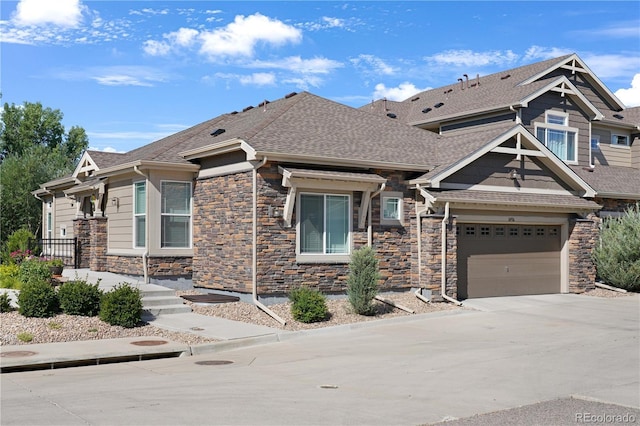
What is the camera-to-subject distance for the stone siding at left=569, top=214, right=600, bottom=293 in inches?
852

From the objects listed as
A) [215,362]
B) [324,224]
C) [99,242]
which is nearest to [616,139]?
[324,224]

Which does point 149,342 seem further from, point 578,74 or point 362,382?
point 578,74

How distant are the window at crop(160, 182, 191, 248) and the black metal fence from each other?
4823 millimetres

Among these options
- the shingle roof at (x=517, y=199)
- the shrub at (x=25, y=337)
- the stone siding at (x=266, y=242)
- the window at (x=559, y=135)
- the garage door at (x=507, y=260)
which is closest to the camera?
the shrub at (x=25, y=337)

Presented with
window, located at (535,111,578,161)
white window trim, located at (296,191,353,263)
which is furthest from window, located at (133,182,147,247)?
window, located at (535,111,578,161)

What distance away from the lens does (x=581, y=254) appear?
2170cm

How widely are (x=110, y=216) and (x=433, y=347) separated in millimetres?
11995

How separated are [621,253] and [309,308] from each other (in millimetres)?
11479

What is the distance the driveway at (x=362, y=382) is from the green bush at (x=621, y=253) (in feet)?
22.8

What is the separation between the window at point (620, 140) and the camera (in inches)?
1090

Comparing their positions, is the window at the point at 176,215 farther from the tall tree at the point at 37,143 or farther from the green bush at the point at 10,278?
the tall tree at the point at 37,143

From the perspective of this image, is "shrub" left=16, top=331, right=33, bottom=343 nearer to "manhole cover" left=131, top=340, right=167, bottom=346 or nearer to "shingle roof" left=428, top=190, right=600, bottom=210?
"manhole cover" left=131, top=340, right=167, bottom=346

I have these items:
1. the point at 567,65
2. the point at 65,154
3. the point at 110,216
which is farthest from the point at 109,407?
the point at 65,154

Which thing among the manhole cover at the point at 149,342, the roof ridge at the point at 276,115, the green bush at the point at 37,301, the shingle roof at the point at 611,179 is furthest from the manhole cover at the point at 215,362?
the shingle roof at the point at 611,179
